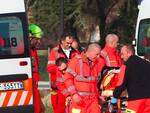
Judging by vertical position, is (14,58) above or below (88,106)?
above

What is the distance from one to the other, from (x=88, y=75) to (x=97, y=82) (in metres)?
0.24

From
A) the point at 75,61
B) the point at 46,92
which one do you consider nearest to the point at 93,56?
the point at 75,61

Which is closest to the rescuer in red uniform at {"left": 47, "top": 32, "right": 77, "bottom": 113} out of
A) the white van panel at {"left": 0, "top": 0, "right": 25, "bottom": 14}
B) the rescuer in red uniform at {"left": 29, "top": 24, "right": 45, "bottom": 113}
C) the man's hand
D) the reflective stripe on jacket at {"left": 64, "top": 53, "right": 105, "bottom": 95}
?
the rescuer in red uniform at {"left": 29, "top": 24, "right": 45, "bottom": 113}

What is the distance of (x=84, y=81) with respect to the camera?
28.9ft

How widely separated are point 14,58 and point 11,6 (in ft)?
2.99

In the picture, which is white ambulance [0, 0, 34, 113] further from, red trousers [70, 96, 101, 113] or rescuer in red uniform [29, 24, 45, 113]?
red trousers [70, 96, 101, 113]

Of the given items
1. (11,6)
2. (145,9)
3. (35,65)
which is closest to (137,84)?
(35,65)

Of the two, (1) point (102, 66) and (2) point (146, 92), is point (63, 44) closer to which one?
(1) point (102, 66)

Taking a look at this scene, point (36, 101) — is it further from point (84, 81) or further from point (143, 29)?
point (143, 29)

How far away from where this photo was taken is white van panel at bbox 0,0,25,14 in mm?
10820

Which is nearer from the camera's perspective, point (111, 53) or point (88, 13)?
point (111, 53)

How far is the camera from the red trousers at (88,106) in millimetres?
8781

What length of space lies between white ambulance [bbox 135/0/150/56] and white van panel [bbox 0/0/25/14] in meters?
3.52

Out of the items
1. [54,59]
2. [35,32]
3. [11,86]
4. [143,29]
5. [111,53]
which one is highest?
[35,32]
